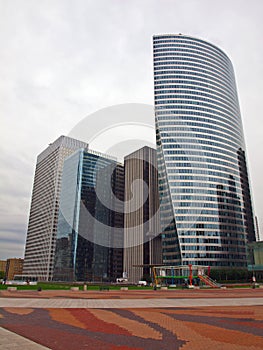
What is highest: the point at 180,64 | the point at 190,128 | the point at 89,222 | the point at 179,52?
the point at 179,52

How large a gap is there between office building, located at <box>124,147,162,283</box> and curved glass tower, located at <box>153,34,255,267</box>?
1680 cm

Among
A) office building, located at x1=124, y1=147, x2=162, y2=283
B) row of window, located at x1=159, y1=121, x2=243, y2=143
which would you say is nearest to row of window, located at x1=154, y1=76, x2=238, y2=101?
row of window, located at x1=159, y1=121, x2=243, y2=143

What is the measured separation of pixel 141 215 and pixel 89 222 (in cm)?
3451

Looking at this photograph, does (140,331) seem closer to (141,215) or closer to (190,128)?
(190,128)

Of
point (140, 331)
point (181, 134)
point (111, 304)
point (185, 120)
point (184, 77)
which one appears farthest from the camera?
point (184, 77)

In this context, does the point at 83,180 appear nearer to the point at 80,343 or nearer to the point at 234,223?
the point at 234,223

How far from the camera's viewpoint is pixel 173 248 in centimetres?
12206

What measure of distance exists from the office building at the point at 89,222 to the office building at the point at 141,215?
18.3 metres

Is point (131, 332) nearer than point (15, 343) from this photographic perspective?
No

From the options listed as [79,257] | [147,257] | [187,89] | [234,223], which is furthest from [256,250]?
[79,257]

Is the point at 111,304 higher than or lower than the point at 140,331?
lower

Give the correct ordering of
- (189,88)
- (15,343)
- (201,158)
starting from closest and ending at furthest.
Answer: (15,343) < (201,158) < (189,88)

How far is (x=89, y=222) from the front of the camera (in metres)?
166

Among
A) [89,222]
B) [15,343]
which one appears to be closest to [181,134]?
[89,222]
